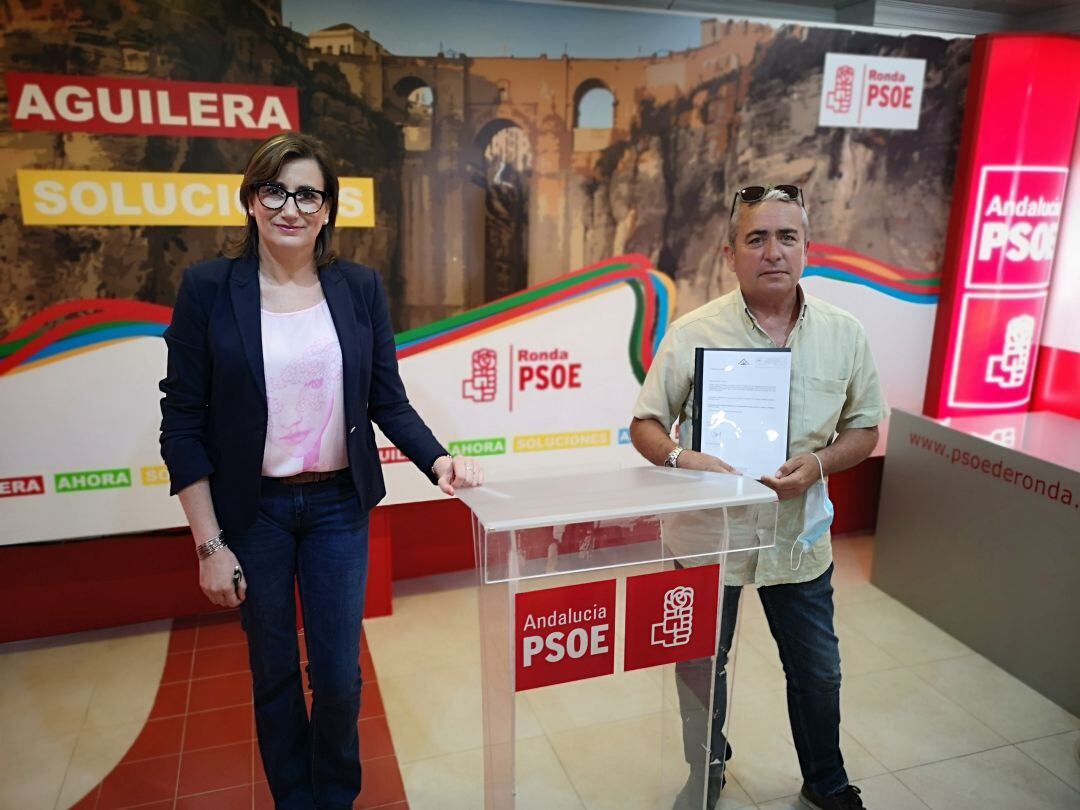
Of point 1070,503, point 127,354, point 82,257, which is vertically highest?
point 82,257

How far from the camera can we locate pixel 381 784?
2367mm

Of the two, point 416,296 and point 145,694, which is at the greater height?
point 416,296

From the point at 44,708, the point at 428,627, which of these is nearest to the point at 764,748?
the point at 428,627

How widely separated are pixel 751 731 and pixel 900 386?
1957mm

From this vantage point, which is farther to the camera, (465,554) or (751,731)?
(465,554)

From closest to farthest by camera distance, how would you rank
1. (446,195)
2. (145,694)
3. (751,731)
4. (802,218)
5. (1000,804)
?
(802,218), (1000,804), (751,731), (145,694), (446,195)

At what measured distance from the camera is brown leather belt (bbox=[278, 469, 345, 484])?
1.76 metres

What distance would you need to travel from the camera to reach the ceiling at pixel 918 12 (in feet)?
13.4

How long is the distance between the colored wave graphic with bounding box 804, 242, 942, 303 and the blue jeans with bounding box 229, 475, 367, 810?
2479 millimetres

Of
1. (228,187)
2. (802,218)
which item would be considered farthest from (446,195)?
(802,218)

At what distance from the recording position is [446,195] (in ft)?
9.86

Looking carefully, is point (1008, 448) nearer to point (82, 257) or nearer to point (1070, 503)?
point (1070, 503)

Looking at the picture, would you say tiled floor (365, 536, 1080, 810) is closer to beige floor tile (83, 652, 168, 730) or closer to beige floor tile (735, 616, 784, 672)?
beige floor tile (735, 616, 784, 672)

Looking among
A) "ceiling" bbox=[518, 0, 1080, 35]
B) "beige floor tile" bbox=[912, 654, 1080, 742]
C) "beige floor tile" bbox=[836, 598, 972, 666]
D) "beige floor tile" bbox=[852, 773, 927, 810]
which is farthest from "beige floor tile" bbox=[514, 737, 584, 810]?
"ceiling" bbox=[518, 0, 1080, 35]
